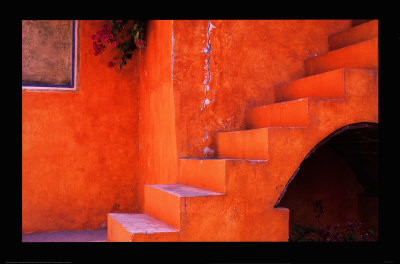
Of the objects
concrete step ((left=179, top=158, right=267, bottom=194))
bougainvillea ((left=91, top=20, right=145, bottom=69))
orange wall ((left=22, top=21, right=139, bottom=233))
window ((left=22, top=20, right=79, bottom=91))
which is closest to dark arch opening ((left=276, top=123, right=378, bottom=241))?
concrete step ((left=179, top=158, right=267, bottom=194))

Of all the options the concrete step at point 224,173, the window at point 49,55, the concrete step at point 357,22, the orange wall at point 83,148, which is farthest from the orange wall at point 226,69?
the window at point 49,55

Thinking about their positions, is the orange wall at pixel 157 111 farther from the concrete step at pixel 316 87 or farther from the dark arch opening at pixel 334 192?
the dark arch opening at pixel 334 192

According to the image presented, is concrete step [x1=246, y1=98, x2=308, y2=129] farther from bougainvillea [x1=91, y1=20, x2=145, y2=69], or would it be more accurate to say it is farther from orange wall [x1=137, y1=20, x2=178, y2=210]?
bougainvillea [x1=91, y1=20, x2=145, y2=69]

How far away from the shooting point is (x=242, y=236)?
2.58 meters

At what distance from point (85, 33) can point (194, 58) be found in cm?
200

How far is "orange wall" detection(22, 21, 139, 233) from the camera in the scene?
178 inches

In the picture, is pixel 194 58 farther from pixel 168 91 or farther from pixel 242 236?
pixel 242 236

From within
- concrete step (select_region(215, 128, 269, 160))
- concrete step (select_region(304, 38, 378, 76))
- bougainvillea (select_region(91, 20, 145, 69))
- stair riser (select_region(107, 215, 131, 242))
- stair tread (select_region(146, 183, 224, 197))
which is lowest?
stair riser (select_region(107, 215, 131, 242))

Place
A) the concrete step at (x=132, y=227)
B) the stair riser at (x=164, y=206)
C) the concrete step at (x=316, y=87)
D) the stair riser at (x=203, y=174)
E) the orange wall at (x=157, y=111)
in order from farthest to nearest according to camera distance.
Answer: the orange wall at (x=157, y=111) → the concrete step at (x=316, y=87) → the stair riser at (x=203, y=174) → the stair riser at (x=164, y=206) → the concrete step at (x=132, y=227)

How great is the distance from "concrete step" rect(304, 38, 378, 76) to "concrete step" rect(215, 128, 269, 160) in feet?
3.70

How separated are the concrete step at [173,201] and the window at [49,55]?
2.23 meters

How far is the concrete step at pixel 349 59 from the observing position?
Answer: 312cm

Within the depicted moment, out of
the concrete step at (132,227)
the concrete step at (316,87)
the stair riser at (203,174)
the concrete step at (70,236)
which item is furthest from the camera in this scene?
the concrete step at (70,236)

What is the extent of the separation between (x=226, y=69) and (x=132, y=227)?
1629mm
